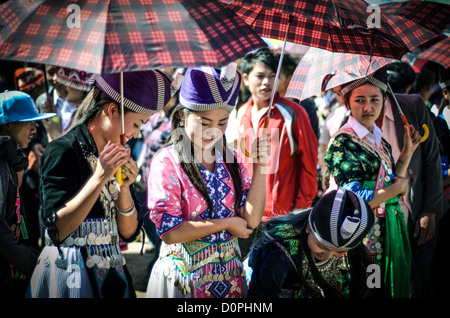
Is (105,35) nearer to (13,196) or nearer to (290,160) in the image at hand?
(13,196)

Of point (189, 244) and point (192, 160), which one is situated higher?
point (192, 160)

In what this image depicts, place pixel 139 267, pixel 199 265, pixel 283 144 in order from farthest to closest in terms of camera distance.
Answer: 1. pixel 139 267
2. pixel 283 144
3. pixel 199 265

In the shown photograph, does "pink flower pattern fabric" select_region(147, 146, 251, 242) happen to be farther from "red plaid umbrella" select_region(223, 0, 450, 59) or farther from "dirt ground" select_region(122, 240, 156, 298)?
"dirt ground" select_region(122, 240, 156, 298)

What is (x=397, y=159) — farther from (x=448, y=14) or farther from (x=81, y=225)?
(x=81, y=225)

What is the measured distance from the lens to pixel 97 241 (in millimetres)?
2770

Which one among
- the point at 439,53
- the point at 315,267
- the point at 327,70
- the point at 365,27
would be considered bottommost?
the point at 315,267

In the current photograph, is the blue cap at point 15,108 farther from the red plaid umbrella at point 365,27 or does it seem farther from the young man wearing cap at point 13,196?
the red plaid umbrella at point 365,27

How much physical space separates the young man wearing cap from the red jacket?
222 centimetres

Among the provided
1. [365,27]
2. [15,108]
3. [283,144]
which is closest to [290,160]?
[283,144]

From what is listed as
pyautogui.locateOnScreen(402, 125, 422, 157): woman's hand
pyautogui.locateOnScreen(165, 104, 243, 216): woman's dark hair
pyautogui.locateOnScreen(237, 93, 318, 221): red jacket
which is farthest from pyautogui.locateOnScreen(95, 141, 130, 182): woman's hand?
pyautogui.locateOnScreen(237, 93, 318, 221): red jacket

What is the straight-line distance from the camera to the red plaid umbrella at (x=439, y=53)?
170 inches

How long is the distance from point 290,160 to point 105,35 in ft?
9.84

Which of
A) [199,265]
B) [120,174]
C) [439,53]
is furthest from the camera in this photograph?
[439,53]

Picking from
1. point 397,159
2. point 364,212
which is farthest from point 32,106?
point 397,159
